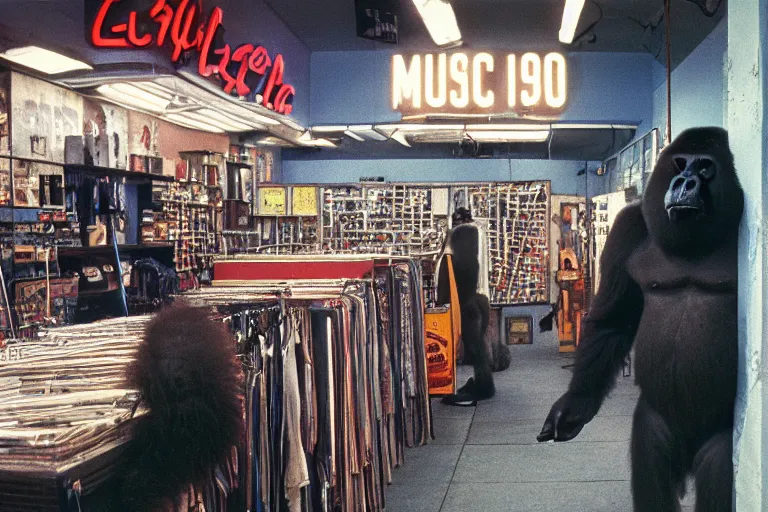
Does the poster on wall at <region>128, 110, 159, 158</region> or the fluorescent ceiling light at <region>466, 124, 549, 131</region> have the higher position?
the fluorescent ceiling light at <region>466, 124, 549, 131</region>

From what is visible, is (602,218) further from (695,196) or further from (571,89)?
(695,196)

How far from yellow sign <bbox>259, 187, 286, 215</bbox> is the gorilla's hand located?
8.41 metres

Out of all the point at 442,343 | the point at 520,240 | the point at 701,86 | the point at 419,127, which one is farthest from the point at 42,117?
the point at 701,86

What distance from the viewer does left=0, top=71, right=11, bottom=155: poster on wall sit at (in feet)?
21.3

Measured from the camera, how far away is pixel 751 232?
7.86 feet

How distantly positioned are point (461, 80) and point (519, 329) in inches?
130

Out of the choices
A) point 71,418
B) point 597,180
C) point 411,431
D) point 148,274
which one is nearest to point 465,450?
point 411,431

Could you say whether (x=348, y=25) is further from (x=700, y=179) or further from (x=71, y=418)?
(x=71, y=418)

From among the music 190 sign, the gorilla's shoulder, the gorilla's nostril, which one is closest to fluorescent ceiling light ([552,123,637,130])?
the music 190 sign

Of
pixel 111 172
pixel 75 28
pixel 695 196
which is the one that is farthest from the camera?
pixel 111 172

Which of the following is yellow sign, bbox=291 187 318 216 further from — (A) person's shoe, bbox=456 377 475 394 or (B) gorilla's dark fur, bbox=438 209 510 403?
(A) person's shoe, bbox=456 377 475 394

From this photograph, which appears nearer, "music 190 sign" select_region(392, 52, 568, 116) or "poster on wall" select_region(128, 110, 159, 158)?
"poster on wall" select_region(128, 110, 159, 158)

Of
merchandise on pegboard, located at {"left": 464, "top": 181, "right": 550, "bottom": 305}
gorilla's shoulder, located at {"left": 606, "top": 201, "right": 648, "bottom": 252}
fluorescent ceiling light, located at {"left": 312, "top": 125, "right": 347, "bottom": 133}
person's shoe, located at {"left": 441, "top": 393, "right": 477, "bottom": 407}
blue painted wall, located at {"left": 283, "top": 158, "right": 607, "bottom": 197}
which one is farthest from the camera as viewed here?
blue painted wall, located at {"left": 283, "top": 158, "right": 607, "bottom": 197}

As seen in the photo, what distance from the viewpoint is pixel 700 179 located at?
301 cm
